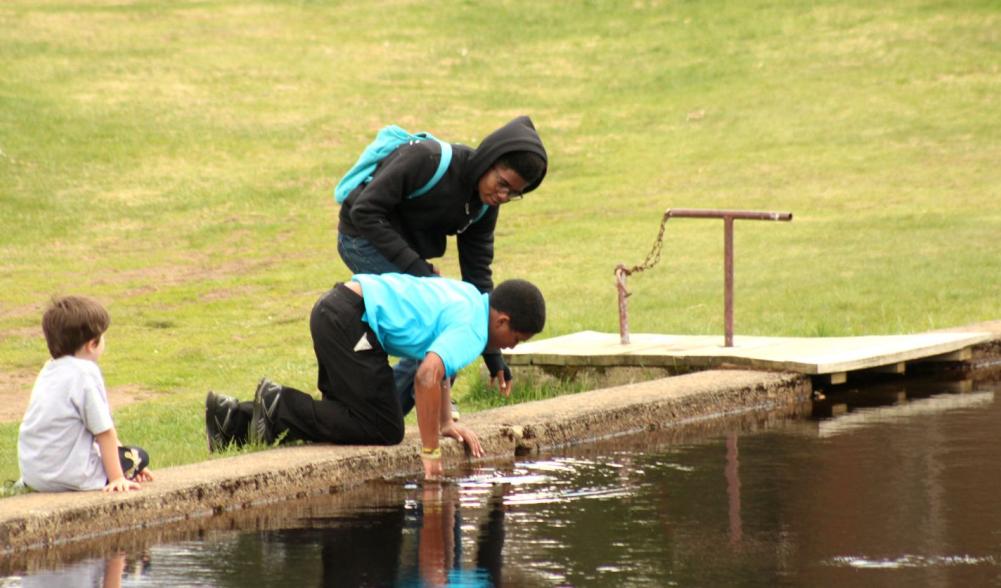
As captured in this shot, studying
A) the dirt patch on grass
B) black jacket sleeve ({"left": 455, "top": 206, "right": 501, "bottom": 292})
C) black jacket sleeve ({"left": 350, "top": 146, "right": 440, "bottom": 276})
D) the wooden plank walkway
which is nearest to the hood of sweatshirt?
black jacket sleeve ({"left": 350, "top": 146, "right": 440, "bottom": 276})

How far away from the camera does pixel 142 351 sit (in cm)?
1584

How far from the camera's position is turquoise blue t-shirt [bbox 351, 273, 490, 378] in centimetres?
737

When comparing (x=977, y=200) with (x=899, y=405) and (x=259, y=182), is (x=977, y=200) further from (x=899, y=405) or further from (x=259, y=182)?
(x=899, y=405)

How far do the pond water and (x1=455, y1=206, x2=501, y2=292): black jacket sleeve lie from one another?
90 centimetres

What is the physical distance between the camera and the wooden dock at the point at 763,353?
1006 centimetres

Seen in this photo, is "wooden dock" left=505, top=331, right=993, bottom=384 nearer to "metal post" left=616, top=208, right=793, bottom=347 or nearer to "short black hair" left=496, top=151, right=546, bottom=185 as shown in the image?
"metal post" left=616, top=208, right=793, bottom=347

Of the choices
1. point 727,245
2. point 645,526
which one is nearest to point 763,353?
point 727,245

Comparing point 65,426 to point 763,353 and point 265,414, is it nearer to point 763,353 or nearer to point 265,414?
point 265,414

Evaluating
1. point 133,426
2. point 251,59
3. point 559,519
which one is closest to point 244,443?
point 559,519

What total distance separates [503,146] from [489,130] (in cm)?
2009

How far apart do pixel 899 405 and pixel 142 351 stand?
8000 mm

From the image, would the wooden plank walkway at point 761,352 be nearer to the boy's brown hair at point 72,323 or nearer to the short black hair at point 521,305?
the short black hair at point 521,305

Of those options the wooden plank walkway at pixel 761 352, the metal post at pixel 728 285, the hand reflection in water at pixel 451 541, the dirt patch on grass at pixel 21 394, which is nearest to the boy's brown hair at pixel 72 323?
the hand reflection in water at pixel 451 541

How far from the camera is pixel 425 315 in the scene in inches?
295
